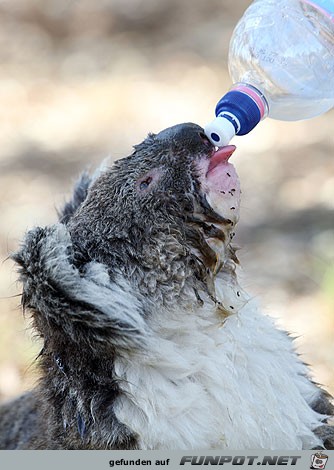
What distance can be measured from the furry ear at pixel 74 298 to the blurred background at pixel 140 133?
65 centimetres

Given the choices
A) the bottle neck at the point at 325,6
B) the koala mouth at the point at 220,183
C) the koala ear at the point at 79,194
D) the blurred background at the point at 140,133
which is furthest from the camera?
the blurred background at the point at 140,133

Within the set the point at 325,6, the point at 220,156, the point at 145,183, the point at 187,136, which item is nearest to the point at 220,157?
the point at 220,156

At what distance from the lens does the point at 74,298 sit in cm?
234

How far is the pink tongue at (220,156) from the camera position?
255 centimetres

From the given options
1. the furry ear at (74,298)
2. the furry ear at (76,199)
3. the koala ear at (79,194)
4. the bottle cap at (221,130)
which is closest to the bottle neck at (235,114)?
the bottle cap at (221,130)

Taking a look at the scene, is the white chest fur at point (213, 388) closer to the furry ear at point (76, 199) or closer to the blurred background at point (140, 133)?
the blurred background at point (140, 133)

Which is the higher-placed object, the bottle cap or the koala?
the bottle cap

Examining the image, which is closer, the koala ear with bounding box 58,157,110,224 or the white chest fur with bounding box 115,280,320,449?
the white chest fur with bounding box 115,280,320,449

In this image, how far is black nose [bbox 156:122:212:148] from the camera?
258 cm

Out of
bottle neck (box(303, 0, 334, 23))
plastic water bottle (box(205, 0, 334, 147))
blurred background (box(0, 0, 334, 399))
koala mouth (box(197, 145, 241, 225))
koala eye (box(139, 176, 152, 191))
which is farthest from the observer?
blurred background (box(0, 0, 334, 399))

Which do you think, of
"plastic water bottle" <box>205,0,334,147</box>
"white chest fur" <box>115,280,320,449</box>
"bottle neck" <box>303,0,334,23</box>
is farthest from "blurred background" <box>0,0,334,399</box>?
"bottle neck" <box>303,0,334,23</box>

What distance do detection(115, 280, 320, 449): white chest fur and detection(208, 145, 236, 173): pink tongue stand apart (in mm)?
376

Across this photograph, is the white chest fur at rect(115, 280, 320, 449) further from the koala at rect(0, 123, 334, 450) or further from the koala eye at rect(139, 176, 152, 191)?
the koala eye at rect(139, 176, 152, 191)

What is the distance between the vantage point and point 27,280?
8.07 ft
